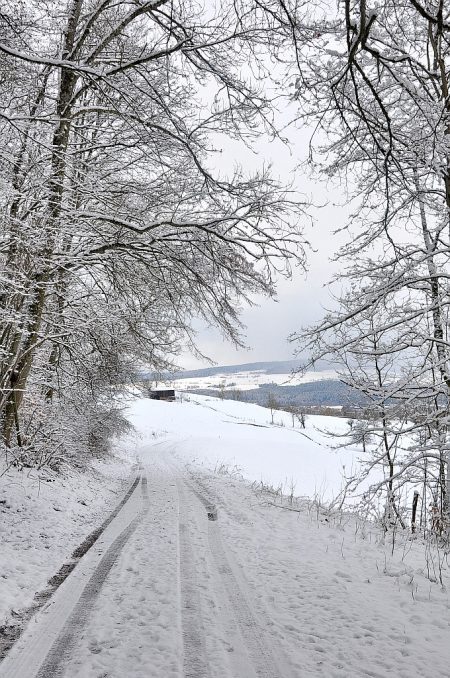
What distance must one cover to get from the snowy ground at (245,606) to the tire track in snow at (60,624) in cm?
1

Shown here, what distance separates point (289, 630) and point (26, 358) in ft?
21.3

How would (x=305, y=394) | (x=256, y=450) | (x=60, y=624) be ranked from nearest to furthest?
1. (x=60, y=624)
2. (x=256, y=450)
3. (x=305, y=394)

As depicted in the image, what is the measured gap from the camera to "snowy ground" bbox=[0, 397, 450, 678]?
9.18 ft

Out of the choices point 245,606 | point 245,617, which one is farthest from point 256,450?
point 245,617

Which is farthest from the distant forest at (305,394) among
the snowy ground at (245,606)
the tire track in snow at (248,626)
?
the tire track in snow at (248,626)

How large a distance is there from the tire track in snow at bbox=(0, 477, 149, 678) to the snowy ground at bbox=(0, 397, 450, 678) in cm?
1

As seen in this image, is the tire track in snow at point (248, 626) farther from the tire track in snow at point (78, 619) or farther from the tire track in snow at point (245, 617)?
the tire track in snow at point (78, 619)

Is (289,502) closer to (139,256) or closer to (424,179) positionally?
(139,256)

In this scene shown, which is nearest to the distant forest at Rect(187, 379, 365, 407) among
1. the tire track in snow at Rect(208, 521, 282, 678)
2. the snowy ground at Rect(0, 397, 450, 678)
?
the snowy ground at Rect(0, 397, 450, 678)

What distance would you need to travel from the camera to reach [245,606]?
11.9 feet

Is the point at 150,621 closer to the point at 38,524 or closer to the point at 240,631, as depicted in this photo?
the point at 240,631

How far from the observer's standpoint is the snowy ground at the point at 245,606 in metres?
2.80

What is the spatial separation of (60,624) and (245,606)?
4.82 ft

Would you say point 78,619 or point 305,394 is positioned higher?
point 78,619
